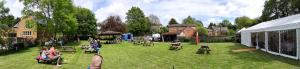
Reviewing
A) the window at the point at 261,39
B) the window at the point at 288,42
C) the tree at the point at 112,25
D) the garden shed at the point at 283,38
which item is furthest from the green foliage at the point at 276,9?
the window at the point at 288,42

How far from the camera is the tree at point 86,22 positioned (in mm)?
79438

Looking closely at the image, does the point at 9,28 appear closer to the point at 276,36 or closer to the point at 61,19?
the point at 61,19

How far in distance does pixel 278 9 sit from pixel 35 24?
4153cm

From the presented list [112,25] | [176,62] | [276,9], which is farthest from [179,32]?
[176,62]

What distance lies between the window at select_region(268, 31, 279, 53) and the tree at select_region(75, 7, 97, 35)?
177 ft

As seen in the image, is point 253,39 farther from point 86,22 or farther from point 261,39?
point 86,22

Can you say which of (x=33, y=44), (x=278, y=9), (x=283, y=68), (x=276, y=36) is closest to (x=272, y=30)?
(x=276, y=36)

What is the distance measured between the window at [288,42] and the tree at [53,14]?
32.7 meters

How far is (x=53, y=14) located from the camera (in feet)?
171

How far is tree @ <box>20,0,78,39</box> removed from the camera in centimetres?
5097

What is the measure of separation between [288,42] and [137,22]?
7879cm

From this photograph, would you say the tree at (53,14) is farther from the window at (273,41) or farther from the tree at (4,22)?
the window at (273,41)

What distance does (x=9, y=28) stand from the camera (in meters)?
49.8

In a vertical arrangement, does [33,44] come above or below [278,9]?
below
